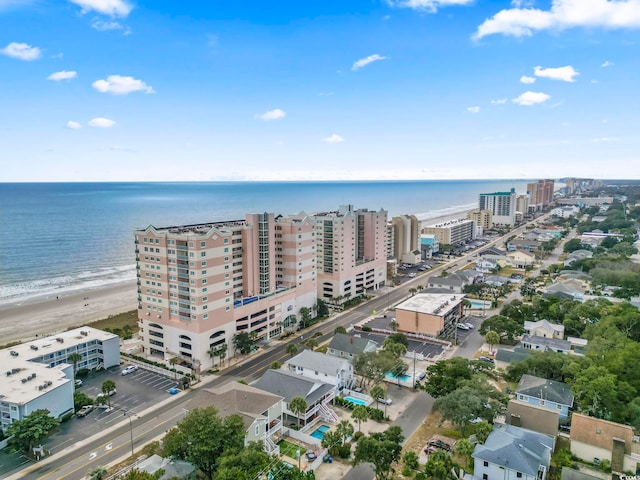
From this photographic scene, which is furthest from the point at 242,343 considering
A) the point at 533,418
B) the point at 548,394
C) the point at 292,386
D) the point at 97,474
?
the point at 548,394

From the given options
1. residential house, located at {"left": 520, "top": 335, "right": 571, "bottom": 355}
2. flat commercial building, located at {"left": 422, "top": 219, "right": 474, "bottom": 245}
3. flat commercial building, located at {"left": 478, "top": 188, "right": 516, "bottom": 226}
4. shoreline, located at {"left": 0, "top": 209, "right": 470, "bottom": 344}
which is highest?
flat commercial building, located at {"left": 478, "top": 188, "right": 516, "bottom": 226}

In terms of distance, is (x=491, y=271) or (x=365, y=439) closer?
(x=365, y=439)

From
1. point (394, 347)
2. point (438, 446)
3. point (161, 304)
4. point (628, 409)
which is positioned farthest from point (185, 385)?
point (628, 409)

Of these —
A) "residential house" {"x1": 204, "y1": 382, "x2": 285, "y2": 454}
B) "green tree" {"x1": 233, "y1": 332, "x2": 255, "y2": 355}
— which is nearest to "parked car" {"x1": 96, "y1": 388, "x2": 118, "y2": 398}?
"residential house" {"x1": 204, "y1": 382, "x2": 285, "y2": 454}

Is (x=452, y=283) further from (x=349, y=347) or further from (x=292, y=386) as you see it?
(x=292, y=386)

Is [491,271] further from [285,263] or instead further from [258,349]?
[258,349]

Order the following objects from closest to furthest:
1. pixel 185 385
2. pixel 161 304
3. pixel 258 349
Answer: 1. pixel 185 385
2. pixel 161 304
3. pixel 258 349

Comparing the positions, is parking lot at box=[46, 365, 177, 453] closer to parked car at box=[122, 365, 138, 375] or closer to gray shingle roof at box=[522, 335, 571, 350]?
parked car at box=[122, 365, 138, 375]
